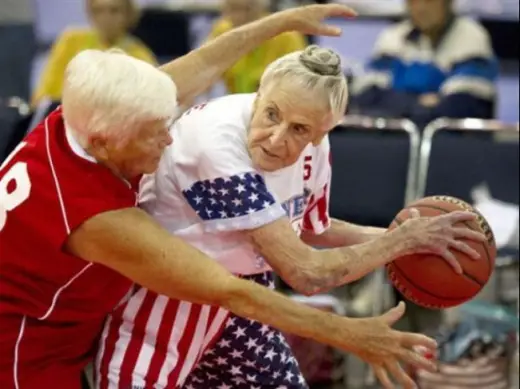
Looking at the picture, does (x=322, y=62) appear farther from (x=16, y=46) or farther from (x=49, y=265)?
(x=16, y=46)

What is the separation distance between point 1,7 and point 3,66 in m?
0.75

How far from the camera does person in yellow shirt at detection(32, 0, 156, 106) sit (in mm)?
6309

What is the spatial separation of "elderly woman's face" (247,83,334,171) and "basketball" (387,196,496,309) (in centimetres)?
33

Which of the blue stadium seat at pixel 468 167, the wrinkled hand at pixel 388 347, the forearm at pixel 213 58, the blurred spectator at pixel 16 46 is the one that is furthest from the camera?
the blurred spectator at pixel 16 46

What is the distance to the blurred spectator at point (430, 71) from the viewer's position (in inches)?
230

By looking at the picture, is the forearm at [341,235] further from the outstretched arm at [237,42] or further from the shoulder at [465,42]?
the shoulder at [465,42]

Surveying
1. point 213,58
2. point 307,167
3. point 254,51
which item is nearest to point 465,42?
point 254,51

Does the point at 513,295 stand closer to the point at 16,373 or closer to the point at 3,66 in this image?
the point at 16,373

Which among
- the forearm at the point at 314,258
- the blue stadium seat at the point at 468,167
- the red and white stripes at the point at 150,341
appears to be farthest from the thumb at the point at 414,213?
the blue stadium seat at the point at 468,167

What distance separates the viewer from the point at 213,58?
126 inches

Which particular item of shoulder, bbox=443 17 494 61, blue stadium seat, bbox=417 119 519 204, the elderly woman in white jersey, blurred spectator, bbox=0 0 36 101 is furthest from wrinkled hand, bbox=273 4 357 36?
blurred spectator, bbox=0 0 36 101

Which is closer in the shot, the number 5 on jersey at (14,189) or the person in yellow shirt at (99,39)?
the number 5 on jersey at (14,189)

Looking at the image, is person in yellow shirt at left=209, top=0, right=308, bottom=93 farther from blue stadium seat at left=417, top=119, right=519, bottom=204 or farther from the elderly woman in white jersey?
the elderly woman in white jersey

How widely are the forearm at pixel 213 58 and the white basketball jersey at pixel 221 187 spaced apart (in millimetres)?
200
